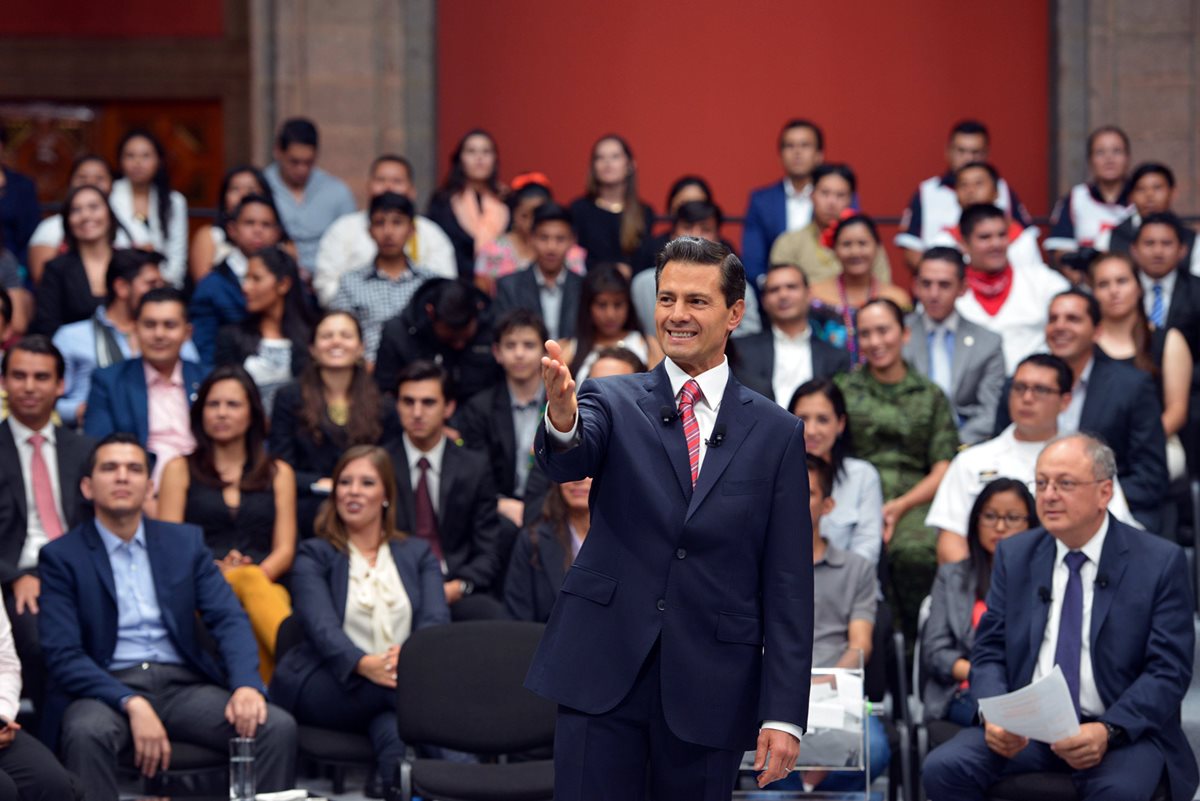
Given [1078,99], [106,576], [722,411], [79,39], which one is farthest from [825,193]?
[79,39]

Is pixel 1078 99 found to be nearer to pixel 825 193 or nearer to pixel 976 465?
pixel 825 193

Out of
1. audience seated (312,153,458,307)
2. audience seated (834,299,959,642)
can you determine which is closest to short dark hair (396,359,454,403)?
audience seated (312,153,458,307)

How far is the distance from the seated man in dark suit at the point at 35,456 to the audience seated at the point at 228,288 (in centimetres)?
132

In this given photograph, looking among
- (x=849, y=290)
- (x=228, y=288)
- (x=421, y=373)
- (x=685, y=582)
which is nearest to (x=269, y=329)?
(x=228, y=288)

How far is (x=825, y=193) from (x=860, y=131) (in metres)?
2.83

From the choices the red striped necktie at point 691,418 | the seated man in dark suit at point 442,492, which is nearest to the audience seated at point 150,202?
the seated man in dark suit at point 442,492

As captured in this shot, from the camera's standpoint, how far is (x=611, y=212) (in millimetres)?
9516

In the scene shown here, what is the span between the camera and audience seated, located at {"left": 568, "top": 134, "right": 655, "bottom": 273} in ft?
30.8

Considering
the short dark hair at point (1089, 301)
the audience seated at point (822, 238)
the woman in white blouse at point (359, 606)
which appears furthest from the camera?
the audience seated at point (822, 238)

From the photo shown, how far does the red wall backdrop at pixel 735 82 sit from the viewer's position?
38.7ft

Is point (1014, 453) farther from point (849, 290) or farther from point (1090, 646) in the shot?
point (849, 290)

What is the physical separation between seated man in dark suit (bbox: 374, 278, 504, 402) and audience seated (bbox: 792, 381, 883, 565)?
70.1 inches

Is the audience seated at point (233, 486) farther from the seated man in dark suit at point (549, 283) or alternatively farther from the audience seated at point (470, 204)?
the audience seated at point (470, 204)

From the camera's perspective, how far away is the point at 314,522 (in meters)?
7.39
